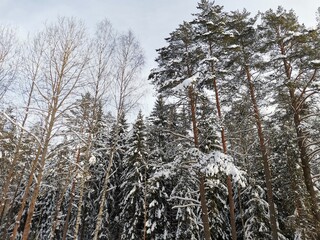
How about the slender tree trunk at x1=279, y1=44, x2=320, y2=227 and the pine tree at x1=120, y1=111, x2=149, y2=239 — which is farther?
the pine tree at x1=120, y1=111, x2=149, y2=239

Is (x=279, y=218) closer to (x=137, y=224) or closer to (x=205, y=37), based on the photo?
(x=137, y=224)

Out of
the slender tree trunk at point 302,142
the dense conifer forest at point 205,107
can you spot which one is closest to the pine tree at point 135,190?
the dense conifer forest at point 205,107

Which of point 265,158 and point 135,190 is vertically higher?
point 265,158

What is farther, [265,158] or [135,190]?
[135,190]

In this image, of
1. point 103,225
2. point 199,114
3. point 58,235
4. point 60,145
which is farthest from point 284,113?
point 58,235

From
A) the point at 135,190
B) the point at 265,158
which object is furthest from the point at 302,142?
the point at 135,190

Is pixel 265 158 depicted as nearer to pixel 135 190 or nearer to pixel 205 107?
pixel 205 107

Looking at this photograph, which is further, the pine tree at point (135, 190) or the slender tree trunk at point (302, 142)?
the pine tree at point (135, 190)

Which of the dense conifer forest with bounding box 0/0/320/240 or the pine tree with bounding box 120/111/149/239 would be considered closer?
the dense conifer forest with bounding box 0/0/320/240

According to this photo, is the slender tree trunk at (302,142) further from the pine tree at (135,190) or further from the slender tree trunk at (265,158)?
the pine tree at (135,190)

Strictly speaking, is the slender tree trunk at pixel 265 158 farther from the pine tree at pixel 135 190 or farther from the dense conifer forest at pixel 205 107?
the pine tree at pixel 135 190

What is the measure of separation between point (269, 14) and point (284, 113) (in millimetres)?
5351

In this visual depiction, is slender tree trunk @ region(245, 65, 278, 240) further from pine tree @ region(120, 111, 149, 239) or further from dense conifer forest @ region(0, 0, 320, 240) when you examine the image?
pine tree @ region(120, 111, 149, 239)

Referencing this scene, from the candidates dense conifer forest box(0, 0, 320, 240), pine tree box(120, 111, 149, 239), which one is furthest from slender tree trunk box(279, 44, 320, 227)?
pine tree box(120, 111, 149, 239)
